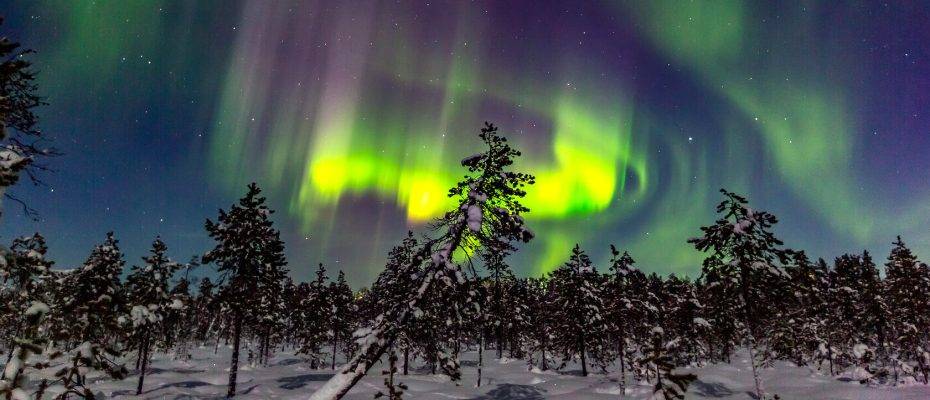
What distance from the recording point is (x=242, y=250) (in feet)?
96.9

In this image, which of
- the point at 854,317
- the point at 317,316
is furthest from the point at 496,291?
the point at 854,317

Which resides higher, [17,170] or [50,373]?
[17,170]

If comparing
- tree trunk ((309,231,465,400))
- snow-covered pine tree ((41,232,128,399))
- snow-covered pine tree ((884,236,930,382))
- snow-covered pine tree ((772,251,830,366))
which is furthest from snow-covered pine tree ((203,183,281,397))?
snow-covered pine tree ((884,236,930,382))

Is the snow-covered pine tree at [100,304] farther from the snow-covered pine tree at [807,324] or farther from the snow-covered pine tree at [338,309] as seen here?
the snow-covered pine tree at [807,324]

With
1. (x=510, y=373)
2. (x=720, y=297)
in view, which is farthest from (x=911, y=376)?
(x=510, y=373)

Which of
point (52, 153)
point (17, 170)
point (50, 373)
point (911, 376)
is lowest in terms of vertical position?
point (911, 376)

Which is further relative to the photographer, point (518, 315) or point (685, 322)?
point (518, 315)

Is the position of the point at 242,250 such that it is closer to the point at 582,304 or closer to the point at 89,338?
the point at 89,338

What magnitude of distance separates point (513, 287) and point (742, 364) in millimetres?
30168

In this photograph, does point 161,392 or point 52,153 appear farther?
point 161,392

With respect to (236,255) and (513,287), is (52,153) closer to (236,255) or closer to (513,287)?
(236,255)

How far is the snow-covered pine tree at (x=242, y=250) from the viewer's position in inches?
1147

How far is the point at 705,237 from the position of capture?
25.8 m

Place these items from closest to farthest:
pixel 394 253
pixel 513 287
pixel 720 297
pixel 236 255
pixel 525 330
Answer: pixel 720 297 < pixel 236 255 < pixel 394 253 < pixel 513 287 < pixel 525 330
